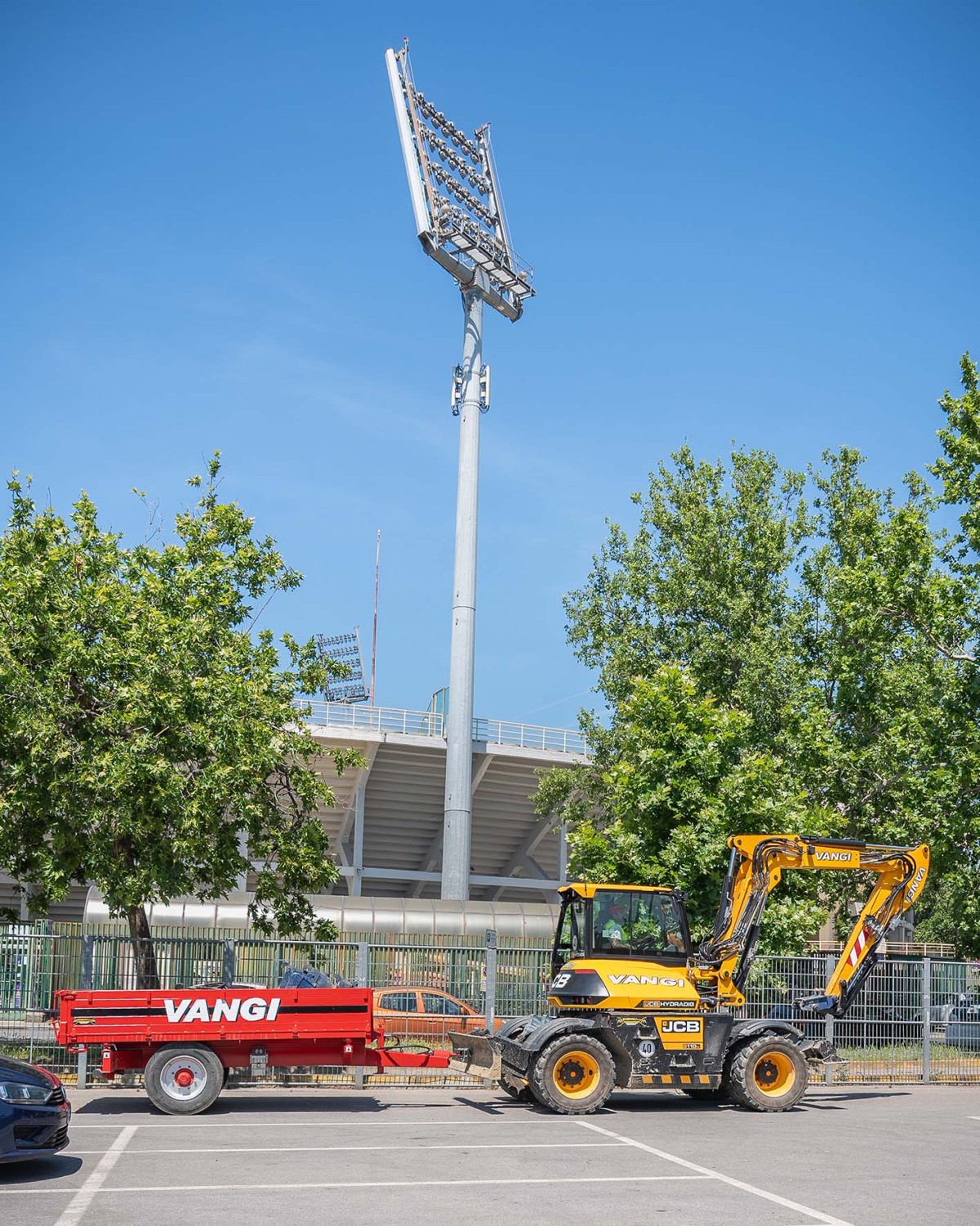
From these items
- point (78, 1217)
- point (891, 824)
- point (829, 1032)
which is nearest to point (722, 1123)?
point (829, 1032)

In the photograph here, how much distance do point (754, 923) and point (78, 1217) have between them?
9.79 metres

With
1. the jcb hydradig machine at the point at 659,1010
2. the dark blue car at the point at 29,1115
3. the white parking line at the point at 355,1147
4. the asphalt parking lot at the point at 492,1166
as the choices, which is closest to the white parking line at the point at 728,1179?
the asphalt parking lot at the point at 492,1166

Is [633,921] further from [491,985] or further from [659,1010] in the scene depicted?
[491,985]

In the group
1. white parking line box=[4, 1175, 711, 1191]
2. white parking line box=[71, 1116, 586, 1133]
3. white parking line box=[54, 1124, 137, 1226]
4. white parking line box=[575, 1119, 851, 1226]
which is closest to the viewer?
white parking line box=[54, 1124, 137, 1226]

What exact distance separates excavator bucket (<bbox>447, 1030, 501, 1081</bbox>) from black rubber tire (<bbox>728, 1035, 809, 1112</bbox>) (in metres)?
Answer: 2.97

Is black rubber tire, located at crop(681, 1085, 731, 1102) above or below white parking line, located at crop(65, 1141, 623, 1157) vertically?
below

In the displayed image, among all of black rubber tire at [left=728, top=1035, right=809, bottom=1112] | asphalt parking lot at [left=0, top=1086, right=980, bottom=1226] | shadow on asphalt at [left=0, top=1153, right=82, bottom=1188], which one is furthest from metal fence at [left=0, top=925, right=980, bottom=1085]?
shadow on asphalt at [left=0, top=1153, right=82, bottom=1188]

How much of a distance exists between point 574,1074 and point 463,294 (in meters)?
32.2

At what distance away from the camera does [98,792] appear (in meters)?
17.8

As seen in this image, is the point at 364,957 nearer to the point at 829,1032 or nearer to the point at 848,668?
the point at 829,1032

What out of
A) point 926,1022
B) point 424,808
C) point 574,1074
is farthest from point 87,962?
point 424,808

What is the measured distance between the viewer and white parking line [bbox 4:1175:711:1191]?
9625 millimetres

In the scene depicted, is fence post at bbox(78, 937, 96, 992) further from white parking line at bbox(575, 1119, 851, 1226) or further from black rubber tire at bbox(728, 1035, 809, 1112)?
black rubber tire at bbox(728, 1035, 809, 1112)

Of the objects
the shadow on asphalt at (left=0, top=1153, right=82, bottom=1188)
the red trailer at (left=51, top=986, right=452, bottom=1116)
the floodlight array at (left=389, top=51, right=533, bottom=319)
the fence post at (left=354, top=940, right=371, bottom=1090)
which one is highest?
the floodlight array at (left=389, top=51, right=533, bottom=319)
